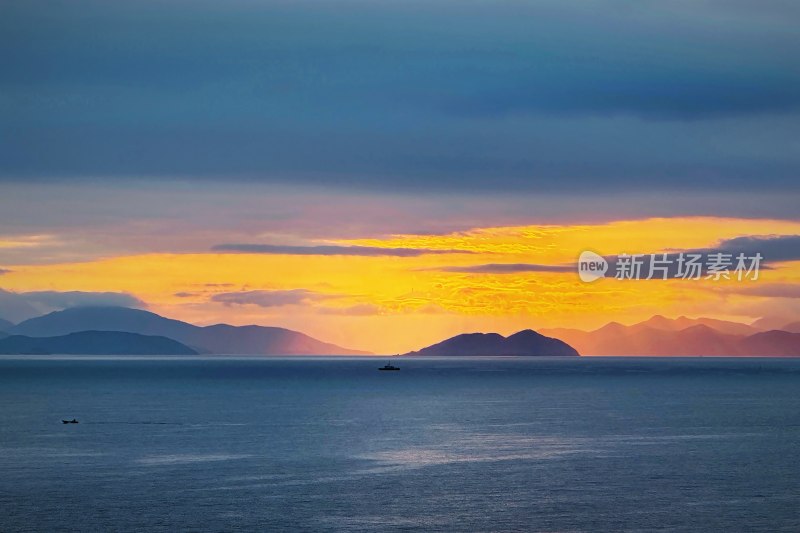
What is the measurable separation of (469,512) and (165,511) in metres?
19.9

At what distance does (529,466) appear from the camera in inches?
3735

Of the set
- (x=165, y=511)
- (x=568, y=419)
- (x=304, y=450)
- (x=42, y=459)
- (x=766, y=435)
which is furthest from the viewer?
(x=568, y=419)

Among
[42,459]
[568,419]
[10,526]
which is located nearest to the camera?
[10,526]

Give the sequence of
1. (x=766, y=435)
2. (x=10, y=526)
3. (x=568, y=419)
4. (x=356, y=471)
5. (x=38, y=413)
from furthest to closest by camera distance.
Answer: (x=38, y=413)
(x=568, y=419)
(x=766, y=435)
(x=356, y=471)
(x=10, y=526)

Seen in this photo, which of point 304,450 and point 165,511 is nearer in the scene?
point 165,511

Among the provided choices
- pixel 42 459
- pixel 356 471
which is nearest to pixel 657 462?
pixel 356 471

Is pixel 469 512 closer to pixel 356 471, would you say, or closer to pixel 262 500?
pixel 262 500

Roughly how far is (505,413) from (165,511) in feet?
313

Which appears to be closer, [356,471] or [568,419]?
[356,471]

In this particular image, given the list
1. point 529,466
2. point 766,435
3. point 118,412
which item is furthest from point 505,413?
point 529,466

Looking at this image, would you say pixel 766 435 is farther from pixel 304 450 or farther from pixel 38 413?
pixel 38 413

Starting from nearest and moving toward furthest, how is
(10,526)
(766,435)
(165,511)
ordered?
(10,526) → (165,511) → (766,435)

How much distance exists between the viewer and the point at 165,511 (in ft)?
237

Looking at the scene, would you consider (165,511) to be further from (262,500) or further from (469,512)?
(469,512)
